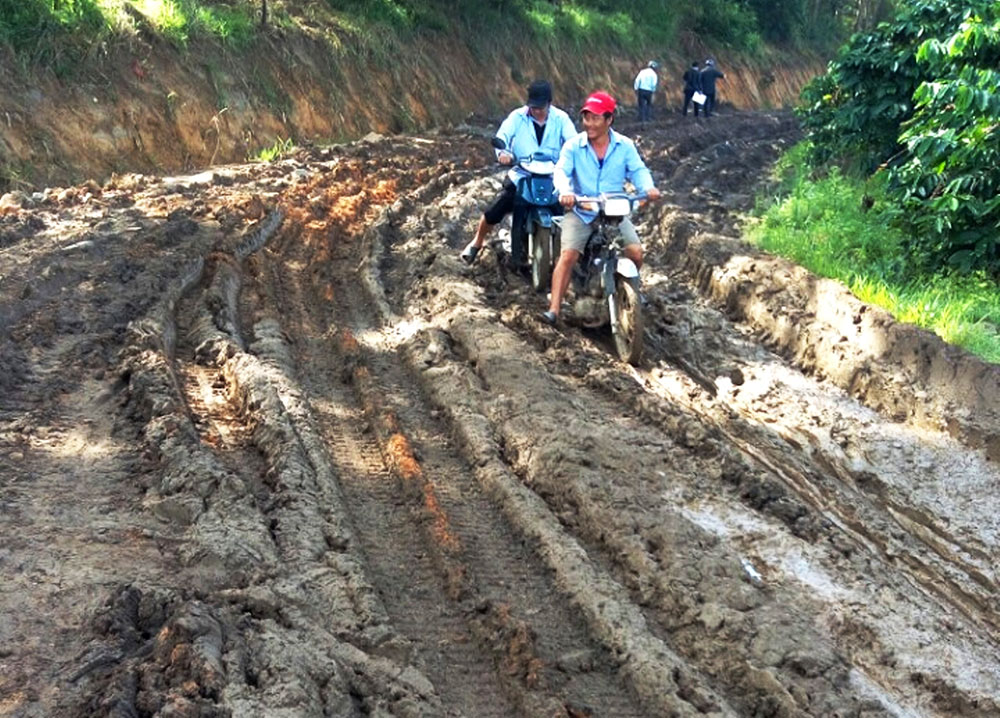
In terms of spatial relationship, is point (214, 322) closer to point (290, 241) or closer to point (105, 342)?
point (105, 342)

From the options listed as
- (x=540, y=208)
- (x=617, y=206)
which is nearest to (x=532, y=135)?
(x=540, y=208)

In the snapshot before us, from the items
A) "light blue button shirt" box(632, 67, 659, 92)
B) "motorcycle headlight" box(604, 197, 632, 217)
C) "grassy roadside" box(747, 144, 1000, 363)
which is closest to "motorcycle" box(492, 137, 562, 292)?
"motorcycle headlight" box(604, 197, 632, 217)

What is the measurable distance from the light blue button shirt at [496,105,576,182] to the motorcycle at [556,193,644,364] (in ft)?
2.55

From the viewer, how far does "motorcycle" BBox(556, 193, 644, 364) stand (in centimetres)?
774

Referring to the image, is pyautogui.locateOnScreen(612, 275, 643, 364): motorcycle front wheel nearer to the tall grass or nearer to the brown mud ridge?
the brown mud ridge

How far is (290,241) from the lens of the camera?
10.3 m

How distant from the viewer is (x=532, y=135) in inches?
352

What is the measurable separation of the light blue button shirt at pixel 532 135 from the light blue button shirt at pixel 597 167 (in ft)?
3.31

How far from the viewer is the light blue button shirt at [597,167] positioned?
7848mm

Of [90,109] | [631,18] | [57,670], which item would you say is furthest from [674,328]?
[631,18]

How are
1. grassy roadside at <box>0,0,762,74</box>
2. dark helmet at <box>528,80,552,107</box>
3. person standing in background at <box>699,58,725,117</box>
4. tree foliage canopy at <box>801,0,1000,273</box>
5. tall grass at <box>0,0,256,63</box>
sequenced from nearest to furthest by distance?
dark helmet at <box>528,80,552,107</box> < tree foliage canopy at <box>801,0,1000,273</box> < tall grass at <box>0,0,256,63</box> < grassy roadside at <box>0,0,762,74</box> < person standing in background at <box>699,58,725,117</box>

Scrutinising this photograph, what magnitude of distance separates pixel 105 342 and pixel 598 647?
158 inches

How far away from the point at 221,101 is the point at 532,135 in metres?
9.08

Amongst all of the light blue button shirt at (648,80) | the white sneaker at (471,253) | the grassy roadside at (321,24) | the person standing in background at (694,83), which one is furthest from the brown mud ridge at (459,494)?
the person standing in background at (694,83)
